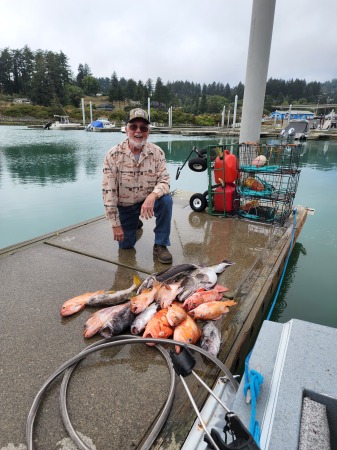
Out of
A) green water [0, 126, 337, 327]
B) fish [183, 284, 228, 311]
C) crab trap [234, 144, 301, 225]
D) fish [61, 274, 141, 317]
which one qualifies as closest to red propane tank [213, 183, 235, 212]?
crab trap [234, 144, 301, 225]

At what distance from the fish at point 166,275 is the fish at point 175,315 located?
500mm

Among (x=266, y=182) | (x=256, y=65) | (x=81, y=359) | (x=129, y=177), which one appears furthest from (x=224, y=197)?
(x=81, y=359)

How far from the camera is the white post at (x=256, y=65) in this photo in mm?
5817

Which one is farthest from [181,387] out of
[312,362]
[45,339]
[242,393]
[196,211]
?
[196,211]

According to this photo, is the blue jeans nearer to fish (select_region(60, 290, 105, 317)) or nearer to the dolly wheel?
fish (select_region(60, 290, 105, 317))

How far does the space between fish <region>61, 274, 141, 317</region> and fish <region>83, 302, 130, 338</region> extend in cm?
9

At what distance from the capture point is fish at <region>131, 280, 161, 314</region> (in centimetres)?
238

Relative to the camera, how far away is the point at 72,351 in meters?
2.02

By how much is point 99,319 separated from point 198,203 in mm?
3558

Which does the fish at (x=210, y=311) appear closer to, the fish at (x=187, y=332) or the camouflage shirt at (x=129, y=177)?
the fish at (x=187, y=332)

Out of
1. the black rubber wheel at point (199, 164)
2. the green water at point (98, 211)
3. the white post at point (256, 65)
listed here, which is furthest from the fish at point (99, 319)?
the white post at point (256, 65)

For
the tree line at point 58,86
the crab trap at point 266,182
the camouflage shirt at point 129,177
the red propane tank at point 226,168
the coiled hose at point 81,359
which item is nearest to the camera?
the coiled hose at point 81,359

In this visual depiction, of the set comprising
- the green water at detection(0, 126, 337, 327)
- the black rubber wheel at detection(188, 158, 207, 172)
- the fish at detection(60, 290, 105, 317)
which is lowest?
the green water at detection(0, 126, 337, 327)

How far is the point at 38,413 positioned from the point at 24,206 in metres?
7.73
